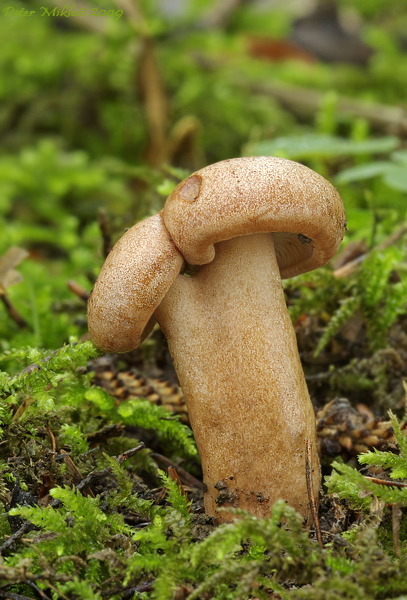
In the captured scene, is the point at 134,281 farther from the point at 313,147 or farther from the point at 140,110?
the point at 140,110

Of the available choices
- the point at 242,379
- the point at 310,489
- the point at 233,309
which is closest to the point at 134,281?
the point at 233,309

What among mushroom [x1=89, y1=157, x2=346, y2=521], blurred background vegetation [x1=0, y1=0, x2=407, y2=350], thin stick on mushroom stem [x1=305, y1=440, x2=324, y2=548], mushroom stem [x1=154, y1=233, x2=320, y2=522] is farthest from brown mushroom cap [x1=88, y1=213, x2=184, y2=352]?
blurred background vegetation [x1=0, y1=0, x2=407, y2=350]

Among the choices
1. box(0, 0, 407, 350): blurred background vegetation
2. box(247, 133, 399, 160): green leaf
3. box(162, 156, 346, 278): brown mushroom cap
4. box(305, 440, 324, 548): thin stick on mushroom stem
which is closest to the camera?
box(162, 156, 346, 278): brown mushroom cap

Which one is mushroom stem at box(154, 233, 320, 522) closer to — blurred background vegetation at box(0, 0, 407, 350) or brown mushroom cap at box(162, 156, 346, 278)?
brown mushroom cap at box(162, 156, 346, 278)

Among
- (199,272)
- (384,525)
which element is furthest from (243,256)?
(384,525)

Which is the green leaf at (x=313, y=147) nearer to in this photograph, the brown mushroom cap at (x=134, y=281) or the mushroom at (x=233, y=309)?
the mushroom at (x=233, y=309)

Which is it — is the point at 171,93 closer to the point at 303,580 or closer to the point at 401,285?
the point at 401,285
